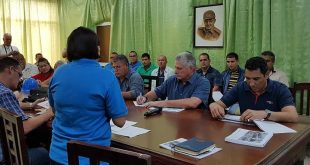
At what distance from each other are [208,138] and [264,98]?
794 millimetres

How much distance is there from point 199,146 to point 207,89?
1222 mm

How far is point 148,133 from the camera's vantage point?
1.75m

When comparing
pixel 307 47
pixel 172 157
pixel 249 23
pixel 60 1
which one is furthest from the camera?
pixel 60 1

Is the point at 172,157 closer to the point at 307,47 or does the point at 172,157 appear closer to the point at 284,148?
the point at 284,148

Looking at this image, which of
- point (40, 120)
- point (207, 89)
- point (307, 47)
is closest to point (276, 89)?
point (207, 89)

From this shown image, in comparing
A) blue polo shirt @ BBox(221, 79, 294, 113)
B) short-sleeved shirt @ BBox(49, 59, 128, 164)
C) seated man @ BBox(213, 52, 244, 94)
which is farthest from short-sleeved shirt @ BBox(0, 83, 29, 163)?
seated man @ BBox(213, 52, 244, 94)

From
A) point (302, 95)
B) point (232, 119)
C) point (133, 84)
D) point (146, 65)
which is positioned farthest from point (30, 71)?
point (302, 95)

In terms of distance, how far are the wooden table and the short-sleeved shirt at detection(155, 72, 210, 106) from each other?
0.35 metres

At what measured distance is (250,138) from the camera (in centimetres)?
159

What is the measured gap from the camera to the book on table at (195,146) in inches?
54.7

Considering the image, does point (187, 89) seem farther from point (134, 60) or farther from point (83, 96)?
point (134, 60)

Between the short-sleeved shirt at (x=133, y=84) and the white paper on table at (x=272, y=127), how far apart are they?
55.4 inches

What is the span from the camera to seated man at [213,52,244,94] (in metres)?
4.21

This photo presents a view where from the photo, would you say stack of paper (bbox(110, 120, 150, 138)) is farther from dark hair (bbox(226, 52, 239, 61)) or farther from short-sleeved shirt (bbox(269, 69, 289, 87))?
dark hair (bbox(226, 52, 239, 61))
